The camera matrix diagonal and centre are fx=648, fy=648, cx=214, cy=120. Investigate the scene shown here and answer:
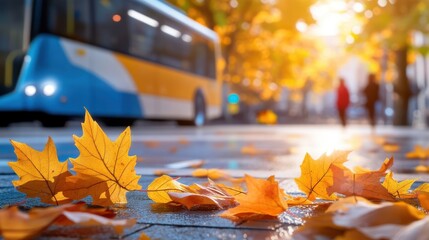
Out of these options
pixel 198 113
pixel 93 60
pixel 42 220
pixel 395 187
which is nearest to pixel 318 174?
pixel 395 187

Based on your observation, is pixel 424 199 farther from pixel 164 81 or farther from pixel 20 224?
pixel 164 81

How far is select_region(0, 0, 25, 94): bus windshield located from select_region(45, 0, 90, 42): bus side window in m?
0.56

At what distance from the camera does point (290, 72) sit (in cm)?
4253

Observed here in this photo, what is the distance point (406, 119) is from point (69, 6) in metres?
15.1

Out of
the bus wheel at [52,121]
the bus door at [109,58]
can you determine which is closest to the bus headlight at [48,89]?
the bus wheel at [52,121]

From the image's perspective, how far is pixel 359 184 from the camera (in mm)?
2545

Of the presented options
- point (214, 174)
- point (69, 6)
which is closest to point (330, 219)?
point (214, 174)

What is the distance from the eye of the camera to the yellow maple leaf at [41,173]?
2.31m

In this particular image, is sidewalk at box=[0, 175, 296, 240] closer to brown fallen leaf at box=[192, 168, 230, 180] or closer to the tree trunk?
brown fallen leaf at box=[192, 168, 230, 180]

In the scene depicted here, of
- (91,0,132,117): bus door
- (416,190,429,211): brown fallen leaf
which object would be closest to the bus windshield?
(91,0,132,117): bus door

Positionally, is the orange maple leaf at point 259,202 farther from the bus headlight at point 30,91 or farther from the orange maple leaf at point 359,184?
the bus headlight at point 30,91

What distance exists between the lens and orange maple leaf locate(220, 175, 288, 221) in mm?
2107

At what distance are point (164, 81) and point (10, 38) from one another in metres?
5.83

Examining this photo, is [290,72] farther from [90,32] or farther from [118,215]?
[118,215]
